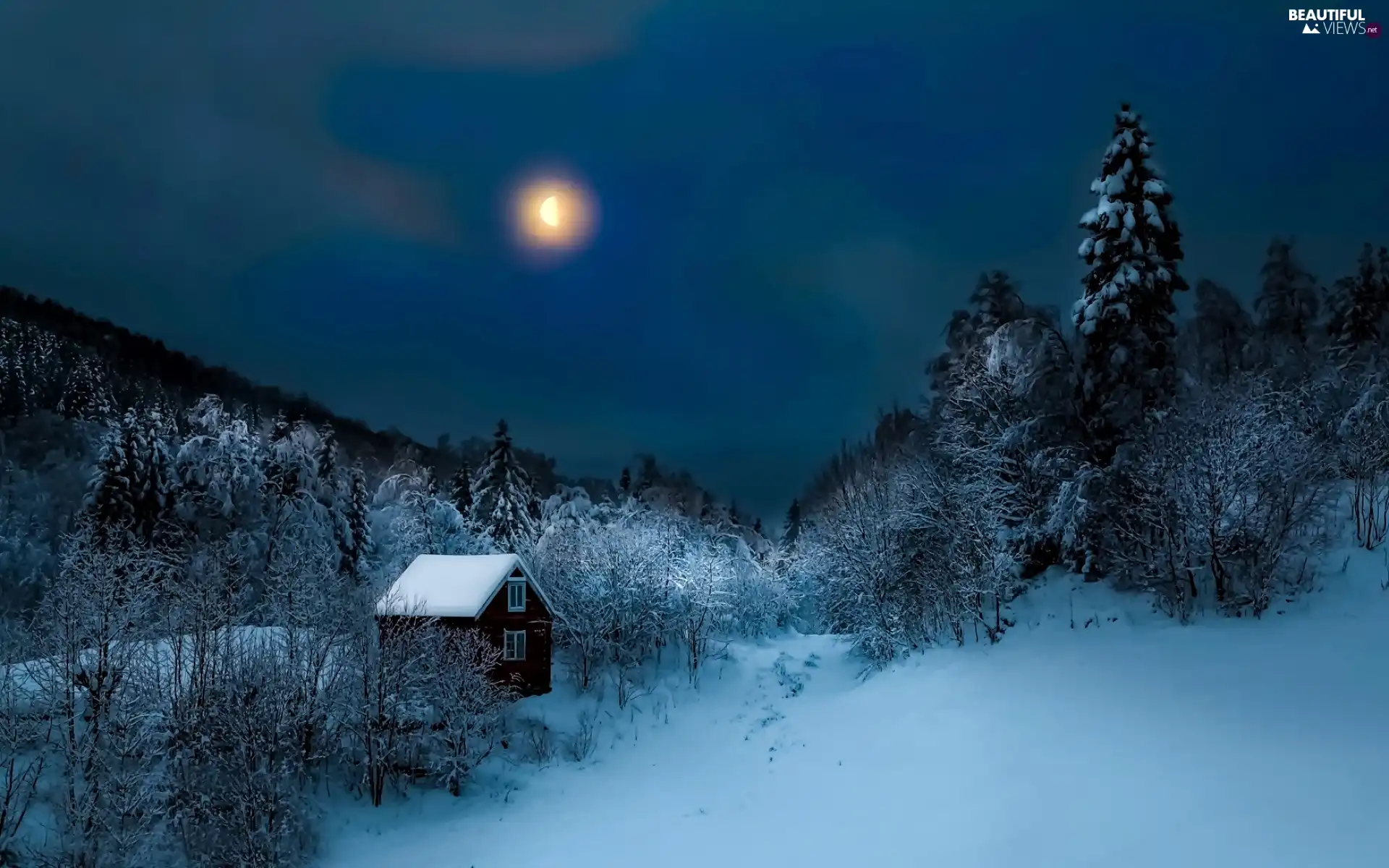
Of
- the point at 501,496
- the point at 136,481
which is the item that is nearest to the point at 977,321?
the point at 501,496

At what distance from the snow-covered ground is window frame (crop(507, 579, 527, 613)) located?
3983mm

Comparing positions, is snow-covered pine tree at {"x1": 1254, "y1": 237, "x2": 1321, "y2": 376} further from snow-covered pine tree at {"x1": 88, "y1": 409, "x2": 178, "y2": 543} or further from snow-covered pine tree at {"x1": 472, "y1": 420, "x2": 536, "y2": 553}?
snow-covered pine tree at {"x1": 88, "y1": 409, "x2": 178, "y2": 543}

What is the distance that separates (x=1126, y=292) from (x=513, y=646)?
86.1 ft

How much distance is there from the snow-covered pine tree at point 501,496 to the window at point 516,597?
17036 millimetres

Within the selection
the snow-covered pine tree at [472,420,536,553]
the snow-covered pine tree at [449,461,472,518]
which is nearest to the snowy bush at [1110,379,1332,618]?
the snow-covered pine tree at [472,420,536,553]

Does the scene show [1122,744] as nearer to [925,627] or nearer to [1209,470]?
[1209,470]

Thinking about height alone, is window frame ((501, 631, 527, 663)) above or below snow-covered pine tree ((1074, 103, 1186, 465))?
below

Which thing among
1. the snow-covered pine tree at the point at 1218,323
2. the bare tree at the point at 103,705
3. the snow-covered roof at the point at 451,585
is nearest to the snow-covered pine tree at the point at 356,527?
the snow-covered roof at the point at 451,585

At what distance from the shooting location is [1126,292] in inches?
960

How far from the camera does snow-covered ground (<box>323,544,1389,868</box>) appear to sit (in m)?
13.5

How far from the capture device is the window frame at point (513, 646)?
31656mm

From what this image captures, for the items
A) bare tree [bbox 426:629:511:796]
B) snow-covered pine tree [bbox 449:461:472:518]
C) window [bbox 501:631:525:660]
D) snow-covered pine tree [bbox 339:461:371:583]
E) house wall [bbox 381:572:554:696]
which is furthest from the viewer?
snow-covered pine tree [bbox 449:461:472:518]

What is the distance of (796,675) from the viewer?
34125 mm

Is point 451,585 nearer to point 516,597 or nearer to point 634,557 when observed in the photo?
point 516,597
